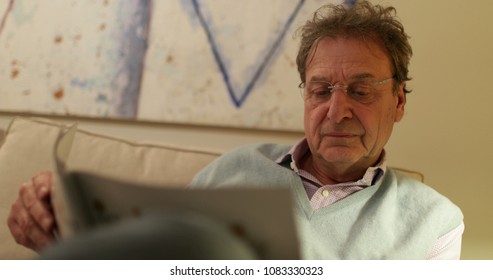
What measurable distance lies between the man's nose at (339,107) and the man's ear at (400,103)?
11 centimetres

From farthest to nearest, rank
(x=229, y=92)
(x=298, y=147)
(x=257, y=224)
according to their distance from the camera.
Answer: (x=229, y=92) < (x=298, y=147) < (x=257, y=224)

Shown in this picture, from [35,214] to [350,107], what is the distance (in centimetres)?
54

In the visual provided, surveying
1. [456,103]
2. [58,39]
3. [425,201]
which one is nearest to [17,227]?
[58,39]

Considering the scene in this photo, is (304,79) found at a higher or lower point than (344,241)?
higher

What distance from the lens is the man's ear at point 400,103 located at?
80 centimetres

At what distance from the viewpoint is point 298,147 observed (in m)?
0.84

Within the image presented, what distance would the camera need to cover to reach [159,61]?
1.02m

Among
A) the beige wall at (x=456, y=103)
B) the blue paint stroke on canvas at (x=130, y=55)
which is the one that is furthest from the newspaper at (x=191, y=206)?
the blue paint stroke on canvas at (x=130, y=55)

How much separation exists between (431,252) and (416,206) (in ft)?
0.27

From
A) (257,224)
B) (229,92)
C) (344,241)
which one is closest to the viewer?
(257,224)

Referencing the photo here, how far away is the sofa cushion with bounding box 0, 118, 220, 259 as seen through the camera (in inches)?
34.7
